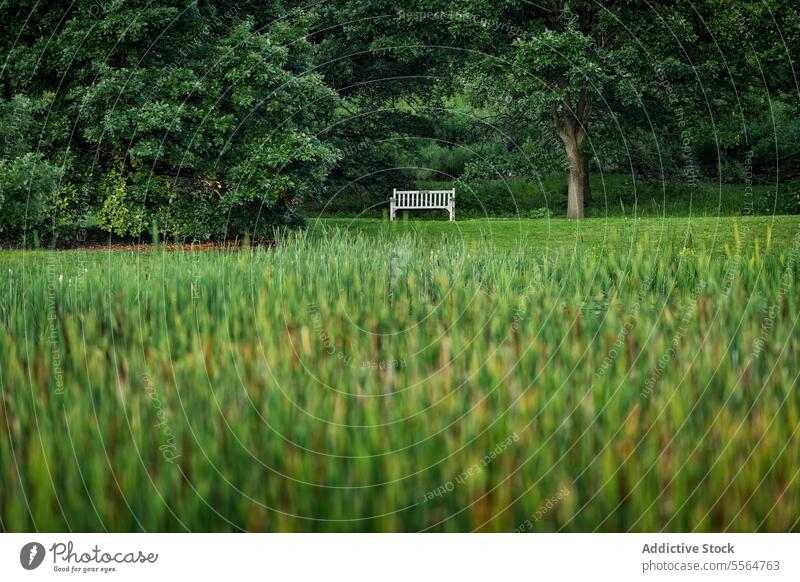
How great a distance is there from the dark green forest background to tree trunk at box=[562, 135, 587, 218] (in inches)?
3.1

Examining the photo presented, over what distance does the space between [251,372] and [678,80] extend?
2240 cm

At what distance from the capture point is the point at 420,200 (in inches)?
1024

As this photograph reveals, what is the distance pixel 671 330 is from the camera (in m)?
4.65

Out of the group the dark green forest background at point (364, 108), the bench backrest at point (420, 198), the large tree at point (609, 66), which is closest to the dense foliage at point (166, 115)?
the dark green forest background at point (364, 108)

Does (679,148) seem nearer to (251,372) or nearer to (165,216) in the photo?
(165,216)

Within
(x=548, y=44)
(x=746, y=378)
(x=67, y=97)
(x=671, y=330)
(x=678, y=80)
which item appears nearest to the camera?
(x=746, y=378)

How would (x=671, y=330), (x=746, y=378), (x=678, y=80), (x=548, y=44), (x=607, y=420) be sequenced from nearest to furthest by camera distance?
(x=607, y=420) → (x=746, y=378) → (x=671, y=330) → (x=548, y=44) → (x=678, y=80)

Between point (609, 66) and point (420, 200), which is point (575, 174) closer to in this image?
point (609, 66)

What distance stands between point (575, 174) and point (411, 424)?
2206 centimetres

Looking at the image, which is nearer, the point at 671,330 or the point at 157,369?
the point at 157,369

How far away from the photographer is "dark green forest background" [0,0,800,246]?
1418 centimetres
